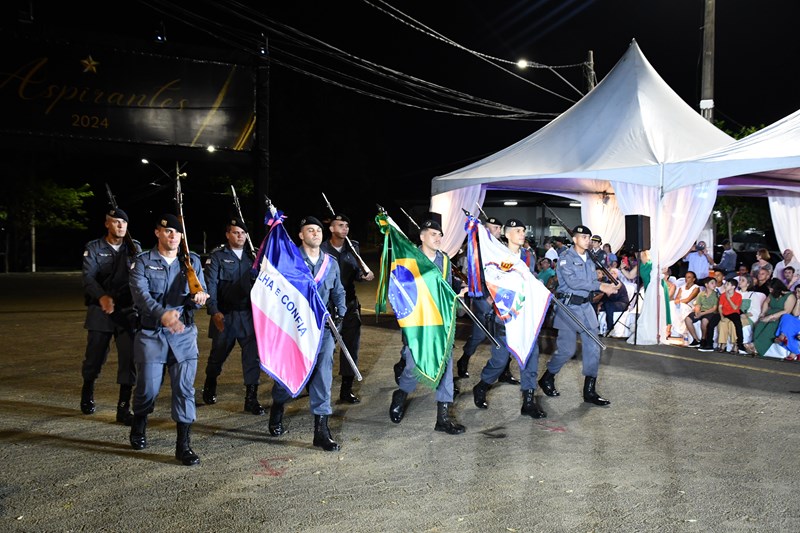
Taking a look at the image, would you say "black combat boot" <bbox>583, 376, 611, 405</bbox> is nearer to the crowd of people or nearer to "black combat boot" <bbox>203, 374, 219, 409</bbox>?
the crowd of people

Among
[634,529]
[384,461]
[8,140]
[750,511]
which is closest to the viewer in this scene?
[634,529]

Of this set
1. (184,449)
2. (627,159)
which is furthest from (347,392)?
(627,159)

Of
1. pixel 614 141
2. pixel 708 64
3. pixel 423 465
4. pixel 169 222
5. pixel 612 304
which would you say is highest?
pixel 708 64

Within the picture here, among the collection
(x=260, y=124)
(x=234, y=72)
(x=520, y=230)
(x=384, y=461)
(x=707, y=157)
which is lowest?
(x=384, y=461)

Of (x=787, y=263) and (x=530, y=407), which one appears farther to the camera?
(x=787, y=263)

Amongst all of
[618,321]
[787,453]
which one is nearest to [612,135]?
[618,321]

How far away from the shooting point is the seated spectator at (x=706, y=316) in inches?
421

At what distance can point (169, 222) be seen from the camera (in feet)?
17.8

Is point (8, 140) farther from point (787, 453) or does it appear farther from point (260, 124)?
point (787, 453)

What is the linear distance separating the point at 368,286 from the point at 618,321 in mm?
12514

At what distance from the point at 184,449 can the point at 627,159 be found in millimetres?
8580

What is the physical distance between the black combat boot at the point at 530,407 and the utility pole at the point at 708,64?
1052 centimetres

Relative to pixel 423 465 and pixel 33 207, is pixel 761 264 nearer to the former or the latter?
pixel 423 465

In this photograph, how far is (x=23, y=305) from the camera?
661 inches
